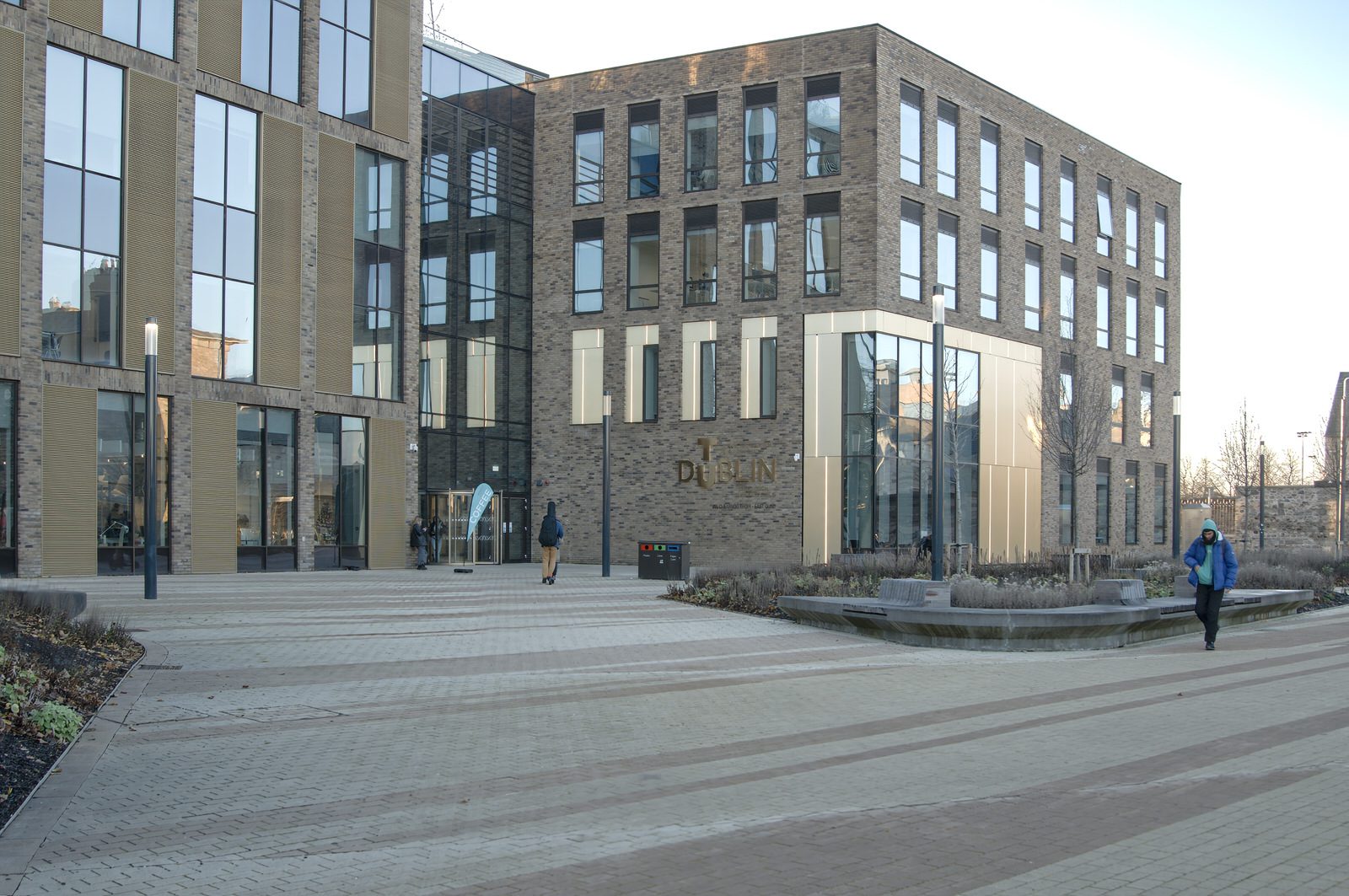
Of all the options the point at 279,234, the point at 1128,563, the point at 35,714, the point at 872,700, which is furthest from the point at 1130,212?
the point at 35,714

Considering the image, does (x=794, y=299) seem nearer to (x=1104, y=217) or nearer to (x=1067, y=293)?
(x=1067, y=293)

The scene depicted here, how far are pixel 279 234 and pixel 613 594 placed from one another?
13.7 metres

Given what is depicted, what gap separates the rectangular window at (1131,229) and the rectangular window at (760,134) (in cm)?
1852

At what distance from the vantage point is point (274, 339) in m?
30.5

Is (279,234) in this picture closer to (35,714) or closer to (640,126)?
(640,126)

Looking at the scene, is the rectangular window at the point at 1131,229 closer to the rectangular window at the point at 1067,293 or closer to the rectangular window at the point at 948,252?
the rectangular window at the point at 1067,293

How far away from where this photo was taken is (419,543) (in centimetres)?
3372

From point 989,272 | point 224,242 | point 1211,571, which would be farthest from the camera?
point 989,272

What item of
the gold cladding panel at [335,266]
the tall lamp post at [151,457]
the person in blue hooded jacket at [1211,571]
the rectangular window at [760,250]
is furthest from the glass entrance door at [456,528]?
the person in blue hooded jacket at [1211,571]

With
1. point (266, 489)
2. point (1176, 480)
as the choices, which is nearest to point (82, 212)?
point (266, 489)

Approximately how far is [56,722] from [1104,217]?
150 feet

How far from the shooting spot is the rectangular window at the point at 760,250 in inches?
1462

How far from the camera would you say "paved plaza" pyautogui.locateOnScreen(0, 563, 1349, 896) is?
5.60 m

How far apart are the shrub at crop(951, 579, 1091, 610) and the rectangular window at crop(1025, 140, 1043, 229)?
1101 inches
